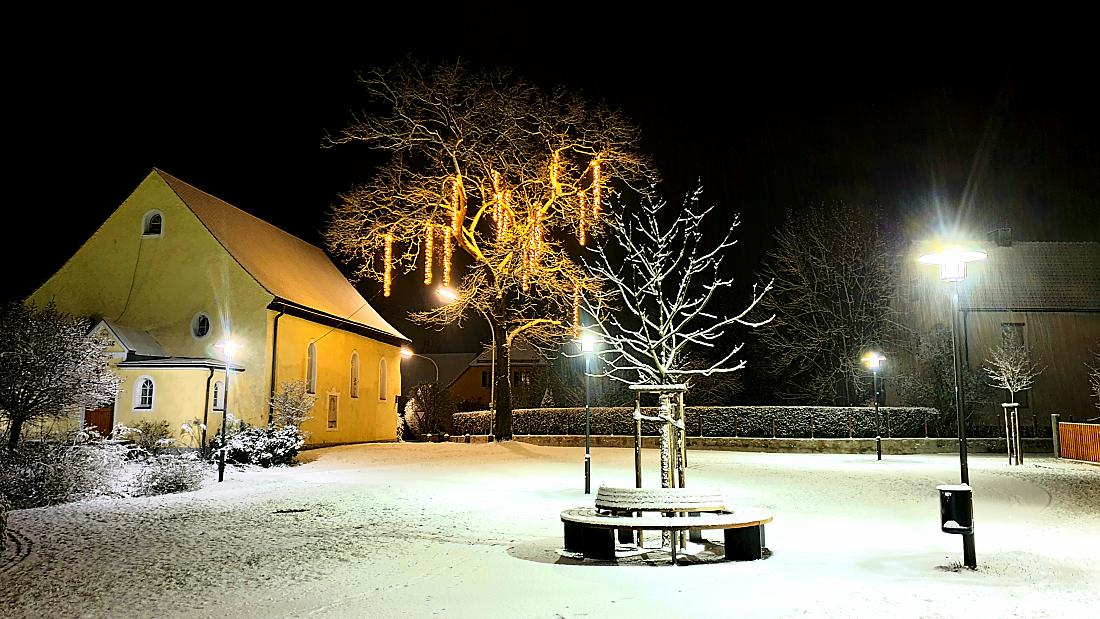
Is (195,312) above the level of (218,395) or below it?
above

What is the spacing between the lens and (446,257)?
28594 millimetres

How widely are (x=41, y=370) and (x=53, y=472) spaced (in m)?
2.97

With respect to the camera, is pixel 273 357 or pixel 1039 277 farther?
pixel 1039 277

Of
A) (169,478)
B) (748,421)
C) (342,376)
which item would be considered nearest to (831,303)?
(748,421)

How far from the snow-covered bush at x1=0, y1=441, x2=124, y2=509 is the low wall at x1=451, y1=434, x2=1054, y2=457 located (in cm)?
2067

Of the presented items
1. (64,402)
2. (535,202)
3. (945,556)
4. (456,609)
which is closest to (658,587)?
(456,609)

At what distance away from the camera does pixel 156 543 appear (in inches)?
Result: 419

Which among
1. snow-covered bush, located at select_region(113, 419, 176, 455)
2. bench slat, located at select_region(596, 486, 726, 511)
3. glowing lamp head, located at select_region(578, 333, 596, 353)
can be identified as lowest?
bench slat, located at select_region(596, 486, 726, 511)

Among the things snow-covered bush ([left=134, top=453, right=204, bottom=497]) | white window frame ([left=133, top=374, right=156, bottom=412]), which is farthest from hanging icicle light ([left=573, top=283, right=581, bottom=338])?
white window frame ([left=133, top=374, right=156, bottom=412])

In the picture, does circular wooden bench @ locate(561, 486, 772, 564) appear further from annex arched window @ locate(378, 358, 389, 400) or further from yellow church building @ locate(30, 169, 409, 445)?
annex arched window @ locate(378, 358, 389, 400)

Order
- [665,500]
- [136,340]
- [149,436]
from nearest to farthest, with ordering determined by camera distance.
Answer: [665,500] < [149,436] < [136,340]

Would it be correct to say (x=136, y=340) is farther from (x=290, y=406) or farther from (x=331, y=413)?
(x=331, y=413)

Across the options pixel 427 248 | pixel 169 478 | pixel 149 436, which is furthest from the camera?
pixel 427 248

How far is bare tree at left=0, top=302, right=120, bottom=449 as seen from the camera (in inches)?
673
